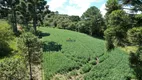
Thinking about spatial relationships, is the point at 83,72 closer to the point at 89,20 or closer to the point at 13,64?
the point at 13,64

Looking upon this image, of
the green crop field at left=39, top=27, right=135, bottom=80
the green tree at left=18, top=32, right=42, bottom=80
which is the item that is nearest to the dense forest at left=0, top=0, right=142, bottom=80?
the green tree at left=18, top=32, right=42, bottom=80

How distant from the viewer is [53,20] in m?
A: 89.8

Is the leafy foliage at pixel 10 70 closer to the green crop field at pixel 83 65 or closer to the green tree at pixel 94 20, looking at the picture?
the green crop field at pixel 83 65

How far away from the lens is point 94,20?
211 ft

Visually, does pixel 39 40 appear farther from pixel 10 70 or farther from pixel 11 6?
pixel 11 6

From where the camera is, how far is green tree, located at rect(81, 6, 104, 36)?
2554 inches

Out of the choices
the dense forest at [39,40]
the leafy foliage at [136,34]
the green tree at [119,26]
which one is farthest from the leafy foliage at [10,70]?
the leafy foliage at [136,34]

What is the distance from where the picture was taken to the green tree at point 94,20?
64.9m

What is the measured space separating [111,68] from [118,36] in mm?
12026

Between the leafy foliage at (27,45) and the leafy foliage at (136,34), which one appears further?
the leafy foliage at (27,45)

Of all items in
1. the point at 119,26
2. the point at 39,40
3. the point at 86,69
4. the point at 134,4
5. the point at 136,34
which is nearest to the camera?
the point at 136,34

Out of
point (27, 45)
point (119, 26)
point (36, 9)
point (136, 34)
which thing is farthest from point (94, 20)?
point (136, 34)

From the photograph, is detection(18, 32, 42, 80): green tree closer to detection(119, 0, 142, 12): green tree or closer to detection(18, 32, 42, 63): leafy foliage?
detection(18, 32, 42, 63): leafy foliage

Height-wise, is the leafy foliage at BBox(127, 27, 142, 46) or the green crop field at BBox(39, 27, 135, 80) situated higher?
the leafy foliage at BBox(127, 27, 142, 46)
